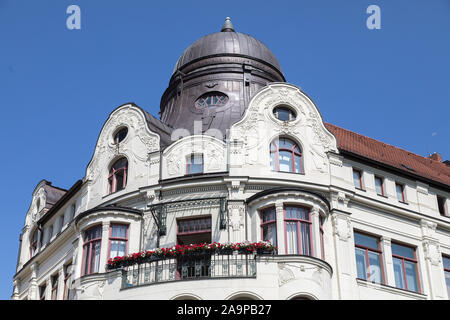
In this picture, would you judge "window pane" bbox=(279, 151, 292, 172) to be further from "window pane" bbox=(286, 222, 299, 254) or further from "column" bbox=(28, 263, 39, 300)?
"column" bbox=(28, 263, 39, 300)

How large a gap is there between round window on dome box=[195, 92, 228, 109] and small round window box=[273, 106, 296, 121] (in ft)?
10.6

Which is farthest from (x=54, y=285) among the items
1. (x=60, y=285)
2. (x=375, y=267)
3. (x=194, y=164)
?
(x=375, y=267)

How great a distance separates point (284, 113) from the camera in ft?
109

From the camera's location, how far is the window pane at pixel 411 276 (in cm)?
3291

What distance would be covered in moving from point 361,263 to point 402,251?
2.92 m

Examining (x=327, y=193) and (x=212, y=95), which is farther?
(x=212, y=95)

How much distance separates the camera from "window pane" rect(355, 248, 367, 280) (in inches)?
1238

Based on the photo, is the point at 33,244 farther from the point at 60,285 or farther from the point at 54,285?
the point at 60,285

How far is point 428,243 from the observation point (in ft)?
112

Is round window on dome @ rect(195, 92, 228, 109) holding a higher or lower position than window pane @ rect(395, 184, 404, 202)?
higher

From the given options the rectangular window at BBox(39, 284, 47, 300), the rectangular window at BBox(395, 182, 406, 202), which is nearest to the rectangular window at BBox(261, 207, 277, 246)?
the rectangular window at BBox(395, 182, 406, 202)

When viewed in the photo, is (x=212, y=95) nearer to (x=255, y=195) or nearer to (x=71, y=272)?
(x=255, y=195)
